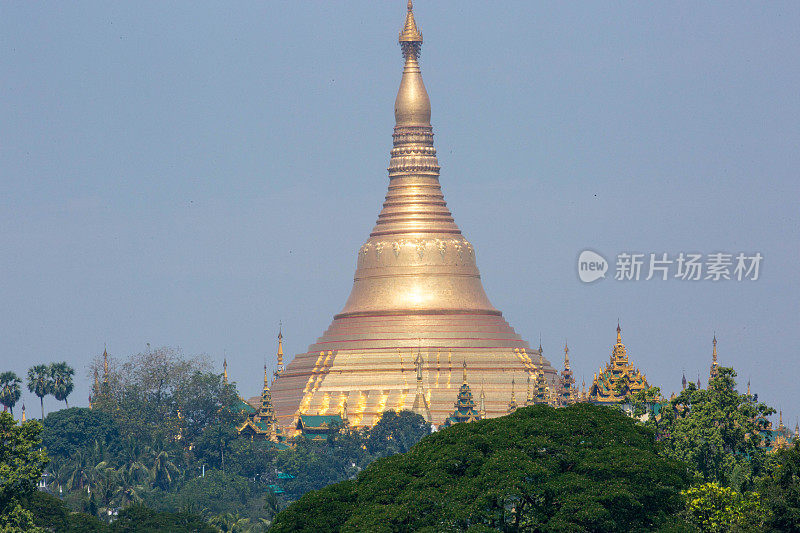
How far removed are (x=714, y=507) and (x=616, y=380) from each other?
5018cm

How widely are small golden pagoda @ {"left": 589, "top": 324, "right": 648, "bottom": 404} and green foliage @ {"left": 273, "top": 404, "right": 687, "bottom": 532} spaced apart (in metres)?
50.4

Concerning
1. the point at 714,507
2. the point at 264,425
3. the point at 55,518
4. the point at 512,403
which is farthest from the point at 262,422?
the point at 714,507

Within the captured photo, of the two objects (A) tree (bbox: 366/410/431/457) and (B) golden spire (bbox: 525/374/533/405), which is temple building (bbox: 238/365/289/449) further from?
(B) golden spire (bbox: 525/374/533/405)

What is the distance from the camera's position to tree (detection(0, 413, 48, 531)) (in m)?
73.4

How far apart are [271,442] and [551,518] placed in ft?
231

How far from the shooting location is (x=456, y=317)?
449ft

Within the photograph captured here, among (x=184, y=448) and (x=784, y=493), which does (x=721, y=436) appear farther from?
(x=184, y=448)

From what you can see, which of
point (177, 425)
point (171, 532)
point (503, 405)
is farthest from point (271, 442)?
point (171, 532)

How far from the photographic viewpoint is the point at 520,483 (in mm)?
59688

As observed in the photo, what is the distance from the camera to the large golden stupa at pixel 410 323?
13288 cm

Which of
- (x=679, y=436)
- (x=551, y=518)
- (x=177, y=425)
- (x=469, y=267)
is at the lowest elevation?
(x=551, y=518)

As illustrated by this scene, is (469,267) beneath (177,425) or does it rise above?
above

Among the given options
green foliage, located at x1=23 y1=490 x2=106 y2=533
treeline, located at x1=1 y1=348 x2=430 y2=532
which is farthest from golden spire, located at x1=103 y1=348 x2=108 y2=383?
green foliage, located at x1=23 y1=490 x2=106 y2=533

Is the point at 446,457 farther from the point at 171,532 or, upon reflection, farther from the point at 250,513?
the point at 250,513
